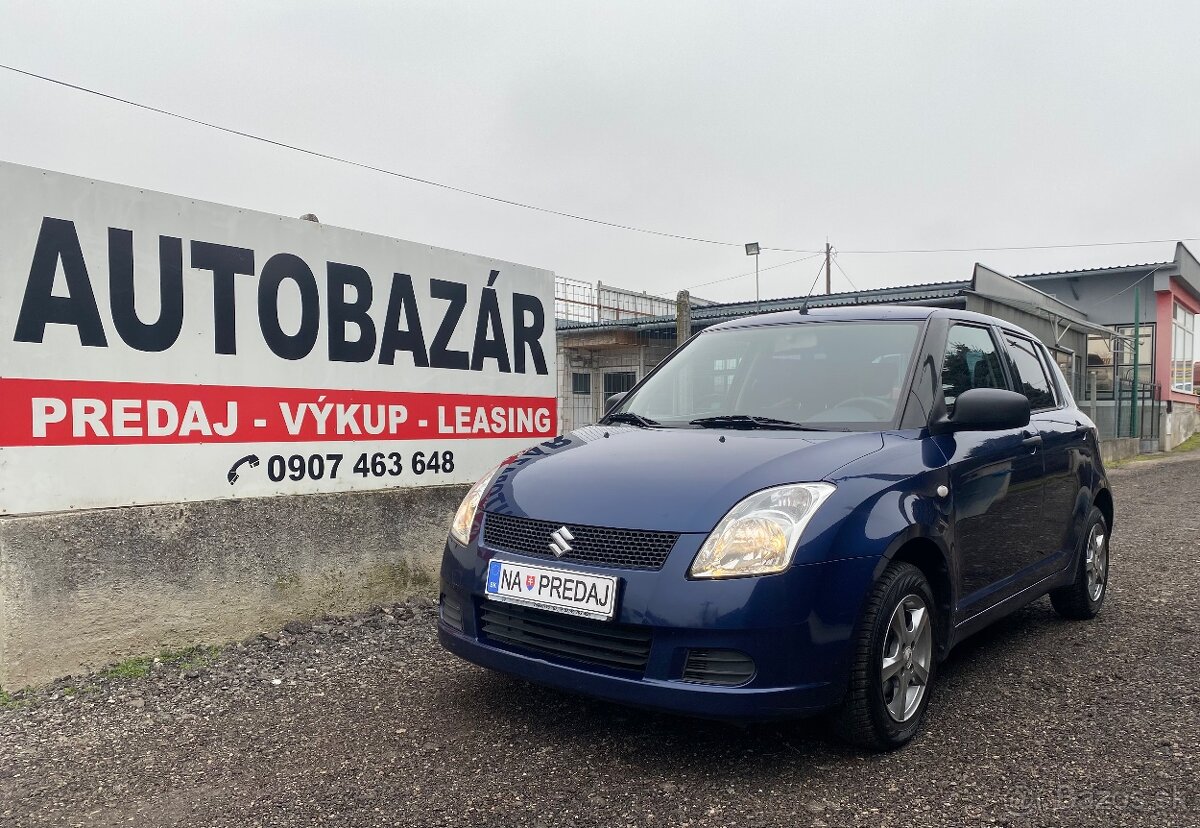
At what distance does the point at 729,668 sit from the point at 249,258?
3.57m

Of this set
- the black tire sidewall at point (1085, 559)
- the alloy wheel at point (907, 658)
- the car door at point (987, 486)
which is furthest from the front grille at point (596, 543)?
the black tire sidewall at point (1085, 559)

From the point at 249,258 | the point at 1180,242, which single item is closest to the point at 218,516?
the point at 249,258

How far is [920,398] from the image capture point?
350 cm

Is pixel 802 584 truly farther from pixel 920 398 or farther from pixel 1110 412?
pixel 1110 412

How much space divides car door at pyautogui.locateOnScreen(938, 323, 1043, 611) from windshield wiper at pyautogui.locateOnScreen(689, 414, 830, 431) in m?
0.59

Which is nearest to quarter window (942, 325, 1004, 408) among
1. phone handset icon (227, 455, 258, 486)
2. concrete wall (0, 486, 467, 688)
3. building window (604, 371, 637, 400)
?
concrete wall (0, 486, 467, 688)

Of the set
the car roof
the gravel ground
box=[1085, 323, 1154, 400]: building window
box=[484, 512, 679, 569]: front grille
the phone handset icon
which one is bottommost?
the gravel ground

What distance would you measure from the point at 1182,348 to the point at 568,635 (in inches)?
1279

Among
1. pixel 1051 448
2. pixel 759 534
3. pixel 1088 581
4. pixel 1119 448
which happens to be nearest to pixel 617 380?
pixel 1119 448

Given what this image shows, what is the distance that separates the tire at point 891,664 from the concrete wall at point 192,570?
3062 millimetres

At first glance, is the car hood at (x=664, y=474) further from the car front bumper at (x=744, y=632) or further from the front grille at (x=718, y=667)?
the front grille at (x=718, y=667)

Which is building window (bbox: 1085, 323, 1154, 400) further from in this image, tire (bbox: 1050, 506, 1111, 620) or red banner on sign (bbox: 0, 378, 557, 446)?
red banner on sign (bbox: 0, 378, 557, 446)

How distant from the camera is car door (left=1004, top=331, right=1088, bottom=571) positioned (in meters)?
4.21

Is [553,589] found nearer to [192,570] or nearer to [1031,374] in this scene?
[192,570]
